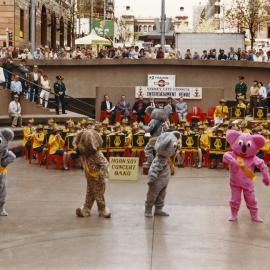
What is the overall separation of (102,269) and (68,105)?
73.8ft

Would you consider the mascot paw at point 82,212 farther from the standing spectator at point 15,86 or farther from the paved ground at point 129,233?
the standing spectator at point 15,86

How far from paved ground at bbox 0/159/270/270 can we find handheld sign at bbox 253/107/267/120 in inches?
449

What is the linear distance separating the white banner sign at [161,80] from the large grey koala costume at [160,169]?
18696 mm

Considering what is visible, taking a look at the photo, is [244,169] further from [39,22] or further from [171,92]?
[39,22]

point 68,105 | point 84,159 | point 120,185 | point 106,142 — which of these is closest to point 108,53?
point 68,105

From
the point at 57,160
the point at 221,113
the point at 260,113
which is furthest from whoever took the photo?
the point at 260,113

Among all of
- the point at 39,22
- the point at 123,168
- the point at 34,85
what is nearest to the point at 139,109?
the point at 34,85

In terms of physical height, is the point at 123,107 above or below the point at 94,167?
above

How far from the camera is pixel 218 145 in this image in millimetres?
17562

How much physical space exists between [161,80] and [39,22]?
23743mm

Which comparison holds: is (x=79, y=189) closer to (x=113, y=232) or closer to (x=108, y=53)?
(x=113, y=232)

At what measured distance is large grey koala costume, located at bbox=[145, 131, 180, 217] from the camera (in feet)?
36.6

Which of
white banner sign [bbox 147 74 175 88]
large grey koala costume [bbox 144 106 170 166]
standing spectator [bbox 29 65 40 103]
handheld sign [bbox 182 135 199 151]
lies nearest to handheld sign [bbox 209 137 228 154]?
handheld sign [bbox 182 135 199 151]

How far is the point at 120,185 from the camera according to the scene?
14609 mm
